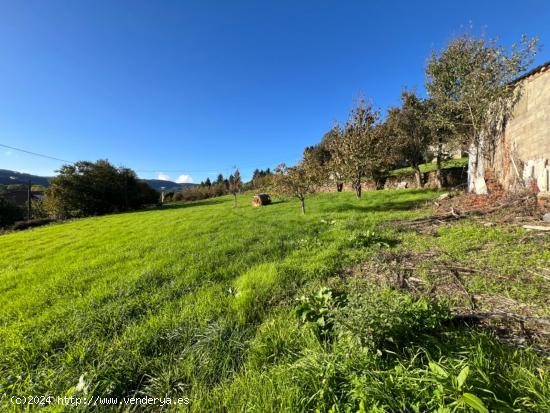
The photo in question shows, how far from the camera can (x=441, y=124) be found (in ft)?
40.0

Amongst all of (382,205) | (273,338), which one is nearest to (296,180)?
(382,205)

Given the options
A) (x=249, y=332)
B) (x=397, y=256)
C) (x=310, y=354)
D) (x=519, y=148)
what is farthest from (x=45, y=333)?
(x=519, y=148)

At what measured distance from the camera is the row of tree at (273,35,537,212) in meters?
9.46

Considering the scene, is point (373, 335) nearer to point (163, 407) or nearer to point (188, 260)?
point (163, 407)

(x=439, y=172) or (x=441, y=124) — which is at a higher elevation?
(x=441, y=124)

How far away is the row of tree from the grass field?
24.2ft

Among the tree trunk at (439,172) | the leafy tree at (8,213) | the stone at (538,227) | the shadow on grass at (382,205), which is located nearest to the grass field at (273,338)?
the stone at (538,227)

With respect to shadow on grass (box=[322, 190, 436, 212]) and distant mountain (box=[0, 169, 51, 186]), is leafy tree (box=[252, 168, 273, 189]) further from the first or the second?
distant mountain (box=[0, 169, 51, 186])

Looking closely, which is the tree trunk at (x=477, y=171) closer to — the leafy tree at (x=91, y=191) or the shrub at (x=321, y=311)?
the shrub at (x=321, y=311)

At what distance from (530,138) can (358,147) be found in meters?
7.39

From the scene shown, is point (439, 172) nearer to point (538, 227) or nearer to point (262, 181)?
point (538, 227)

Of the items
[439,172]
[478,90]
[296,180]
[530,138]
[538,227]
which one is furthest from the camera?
[439,172]

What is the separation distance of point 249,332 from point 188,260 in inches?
124

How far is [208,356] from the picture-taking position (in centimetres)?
228
